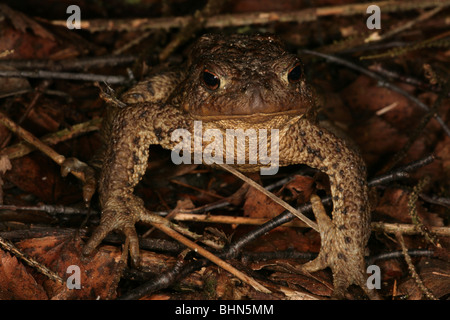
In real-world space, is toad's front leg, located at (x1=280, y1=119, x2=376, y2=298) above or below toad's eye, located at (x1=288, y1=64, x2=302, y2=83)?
below

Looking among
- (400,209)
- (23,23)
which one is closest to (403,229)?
(400,209)

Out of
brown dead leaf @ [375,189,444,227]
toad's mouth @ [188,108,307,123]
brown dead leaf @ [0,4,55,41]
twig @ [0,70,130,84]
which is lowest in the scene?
brown dead leaf @ [375,189,444,227]

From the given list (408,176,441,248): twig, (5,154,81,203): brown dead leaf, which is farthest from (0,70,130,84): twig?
(408,176,441,248): twig

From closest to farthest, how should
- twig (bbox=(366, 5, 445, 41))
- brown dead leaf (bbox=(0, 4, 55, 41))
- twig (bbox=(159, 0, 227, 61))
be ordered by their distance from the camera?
brown dead leaf (bbox=(0, 4, 55, 41)) < twig (bbox=(159, 0, 227, 61)) < twig (bbox=(366, 5, 445, 41))

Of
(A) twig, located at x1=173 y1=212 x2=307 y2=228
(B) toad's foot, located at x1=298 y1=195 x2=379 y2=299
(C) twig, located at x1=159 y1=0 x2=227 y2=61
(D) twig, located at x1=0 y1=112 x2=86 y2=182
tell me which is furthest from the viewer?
(C) twig, located at x1=159 y1=0 x2=227 y2=61

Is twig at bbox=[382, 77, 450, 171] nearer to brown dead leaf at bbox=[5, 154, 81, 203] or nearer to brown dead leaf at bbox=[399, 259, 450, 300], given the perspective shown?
brown dead leaf at bbox=[399, 259, 450, 300]

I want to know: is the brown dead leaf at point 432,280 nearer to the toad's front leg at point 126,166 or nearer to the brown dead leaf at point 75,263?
the toad's front leg at point 126,166

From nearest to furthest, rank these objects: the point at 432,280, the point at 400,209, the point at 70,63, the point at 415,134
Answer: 1. the point at 432,280
2. the point at 400,209
3. the point at 415,134
4. the point at 70,63

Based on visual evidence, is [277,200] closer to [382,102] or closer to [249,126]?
[249,126]
